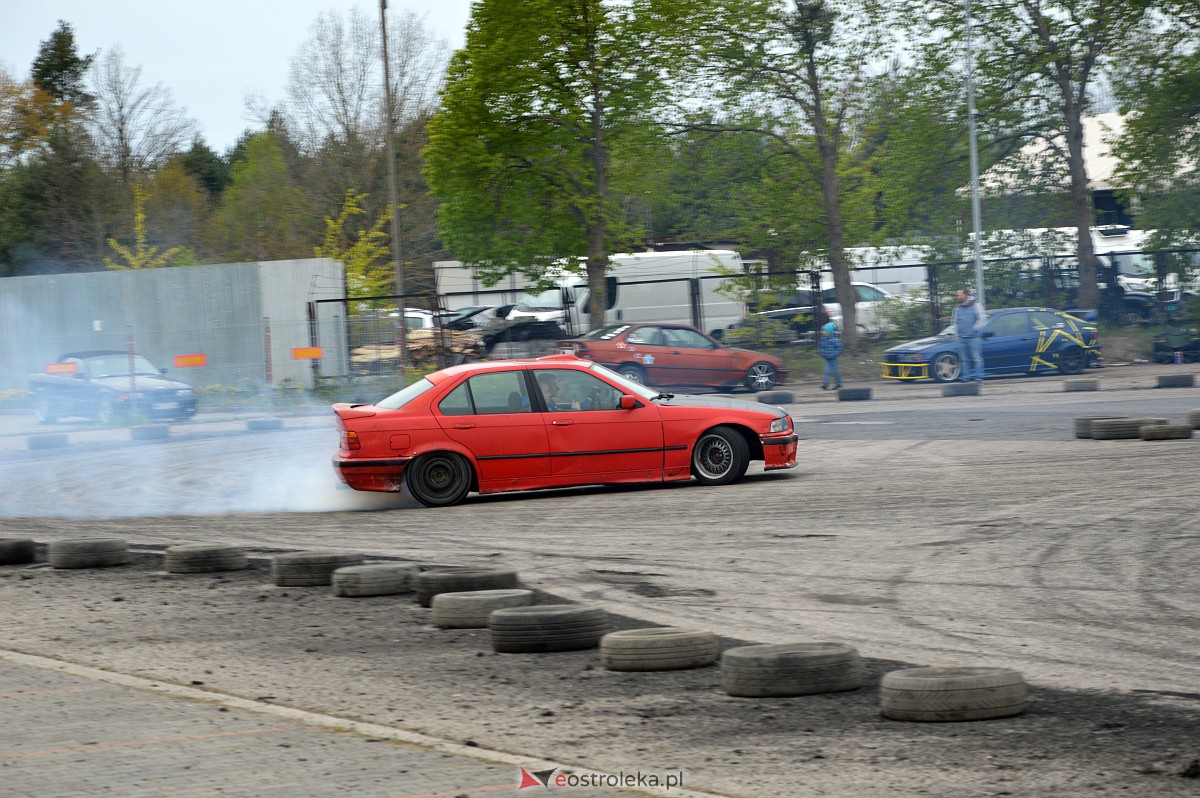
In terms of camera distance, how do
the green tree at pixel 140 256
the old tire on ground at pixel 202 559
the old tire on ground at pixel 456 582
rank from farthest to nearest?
the green tree at pixel 140 256 → the old tire on ground at pixel 202 559 → the old tire on ground at pixel 456 582

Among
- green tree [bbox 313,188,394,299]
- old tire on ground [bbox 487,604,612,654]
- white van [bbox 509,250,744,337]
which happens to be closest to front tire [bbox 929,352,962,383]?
white van [bbox 509,250,744,337]

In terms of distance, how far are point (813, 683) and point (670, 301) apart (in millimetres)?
28380

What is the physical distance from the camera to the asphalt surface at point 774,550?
17.0 feet

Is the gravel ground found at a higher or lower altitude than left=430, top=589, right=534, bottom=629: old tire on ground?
lower

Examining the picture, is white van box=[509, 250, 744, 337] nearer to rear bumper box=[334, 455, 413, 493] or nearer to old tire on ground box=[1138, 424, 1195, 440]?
old tire on ground box=[1138, 424, 1195, 440]

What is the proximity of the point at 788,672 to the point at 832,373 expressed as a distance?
854 inches

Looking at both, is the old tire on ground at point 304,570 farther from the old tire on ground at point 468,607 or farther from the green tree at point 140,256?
the green tree at point 140,256

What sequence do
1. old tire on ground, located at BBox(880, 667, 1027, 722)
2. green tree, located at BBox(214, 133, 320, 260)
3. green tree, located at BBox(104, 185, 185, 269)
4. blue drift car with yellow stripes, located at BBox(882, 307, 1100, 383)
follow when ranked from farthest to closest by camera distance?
1. green tree, located at BBox(214, 133, 320, 260)
2. green tree, located at BBox(104, 185, 185, 269)
3. blue drift car with yellow stripes, located at BBox(882, 307, 1100, 383)
4. old tire on ground, located at BBox(880, 667, 1027, 722)

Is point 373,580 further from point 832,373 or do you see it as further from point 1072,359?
point 1072,359

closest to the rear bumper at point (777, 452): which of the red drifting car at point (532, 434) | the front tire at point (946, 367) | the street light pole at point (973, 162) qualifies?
the red drifting car at point (532, 434)

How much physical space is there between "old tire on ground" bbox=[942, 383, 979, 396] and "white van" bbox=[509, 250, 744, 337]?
29.1 feet

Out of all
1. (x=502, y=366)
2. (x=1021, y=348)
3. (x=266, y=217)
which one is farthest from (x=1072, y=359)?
(x=266, y=217)

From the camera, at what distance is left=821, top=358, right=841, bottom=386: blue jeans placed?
→ 26625mm

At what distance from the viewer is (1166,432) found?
48.3 feet
